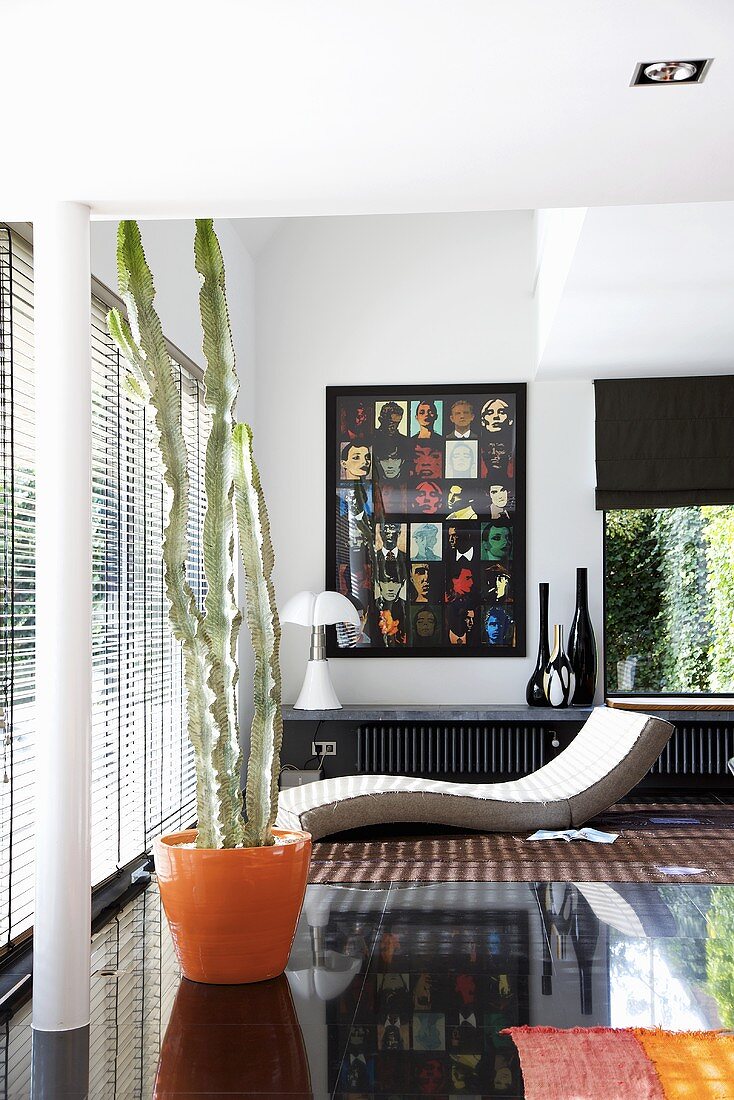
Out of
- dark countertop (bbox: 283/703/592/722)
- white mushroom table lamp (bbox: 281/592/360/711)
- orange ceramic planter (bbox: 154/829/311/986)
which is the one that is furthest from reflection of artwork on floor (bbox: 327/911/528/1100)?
white mushroom table lamp (bbox: 281/592/360/711)

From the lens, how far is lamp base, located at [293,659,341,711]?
591cm

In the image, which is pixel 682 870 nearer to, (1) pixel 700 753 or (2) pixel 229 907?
(2) pixel 229 907

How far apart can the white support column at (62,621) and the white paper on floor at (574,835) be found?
223cm

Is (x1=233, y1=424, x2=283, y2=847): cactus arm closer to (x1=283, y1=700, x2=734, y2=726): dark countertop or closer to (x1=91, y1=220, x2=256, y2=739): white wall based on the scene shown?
(x1=91, y1=220, x2=256, y2=739): white wall

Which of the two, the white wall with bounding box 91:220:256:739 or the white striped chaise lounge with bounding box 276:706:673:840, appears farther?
the white striped chaise lounge with bounding box 276:706:673:840

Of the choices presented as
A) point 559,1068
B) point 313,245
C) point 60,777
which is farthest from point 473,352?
point 559,1068

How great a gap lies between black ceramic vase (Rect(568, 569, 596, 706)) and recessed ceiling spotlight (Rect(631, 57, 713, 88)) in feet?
13.6

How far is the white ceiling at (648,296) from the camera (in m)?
3.86

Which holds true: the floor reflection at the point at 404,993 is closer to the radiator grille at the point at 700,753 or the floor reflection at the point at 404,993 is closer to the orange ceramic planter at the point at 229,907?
the orange ceramic planter at the point at 229,907

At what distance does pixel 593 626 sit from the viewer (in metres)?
6.35

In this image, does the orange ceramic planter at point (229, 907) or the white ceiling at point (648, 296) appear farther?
the white ceiling at point (648, 296)

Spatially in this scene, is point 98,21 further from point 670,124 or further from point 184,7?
point 670,124

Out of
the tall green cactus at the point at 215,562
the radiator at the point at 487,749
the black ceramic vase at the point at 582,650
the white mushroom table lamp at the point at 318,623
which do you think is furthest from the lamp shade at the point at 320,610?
the tall green cactus at the point at 215,562

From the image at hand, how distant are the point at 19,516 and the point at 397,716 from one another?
319 centimetres
